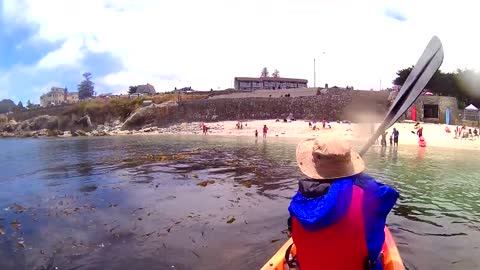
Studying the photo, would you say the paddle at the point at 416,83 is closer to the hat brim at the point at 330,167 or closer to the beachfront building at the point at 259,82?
the hat brim at the point at 330,167

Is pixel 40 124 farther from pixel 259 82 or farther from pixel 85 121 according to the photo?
pixel 259 82

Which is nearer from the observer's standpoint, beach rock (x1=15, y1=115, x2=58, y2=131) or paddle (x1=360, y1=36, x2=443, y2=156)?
paddle (x1=360, y1=36, x2=443, y2=156)

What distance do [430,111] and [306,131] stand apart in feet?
58.4

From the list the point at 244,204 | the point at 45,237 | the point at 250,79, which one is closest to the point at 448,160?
the point at 244,204

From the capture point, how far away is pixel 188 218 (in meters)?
11.5

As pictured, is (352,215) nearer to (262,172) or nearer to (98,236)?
(98,236)

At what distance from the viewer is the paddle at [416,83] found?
6.23 meters

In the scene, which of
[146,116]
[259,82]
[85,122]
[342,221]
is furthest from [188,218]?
[259,82]

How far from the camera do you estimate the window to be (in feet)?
182

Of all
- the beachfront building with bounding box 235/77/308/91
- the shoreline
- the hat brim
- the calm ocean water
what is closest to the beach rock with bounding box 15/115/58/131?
the shoreline

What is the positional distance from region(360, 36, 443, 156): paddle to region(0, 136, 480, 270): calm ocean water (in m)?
3.04

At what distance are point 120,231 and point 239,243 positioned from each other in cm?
324

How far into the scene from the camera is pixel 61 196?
15281mm

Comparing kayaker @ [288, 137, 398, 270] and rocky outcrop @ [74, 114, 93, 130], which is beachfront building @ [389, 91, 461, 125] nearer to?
kayaker @ [288, 137, 398, 270]
